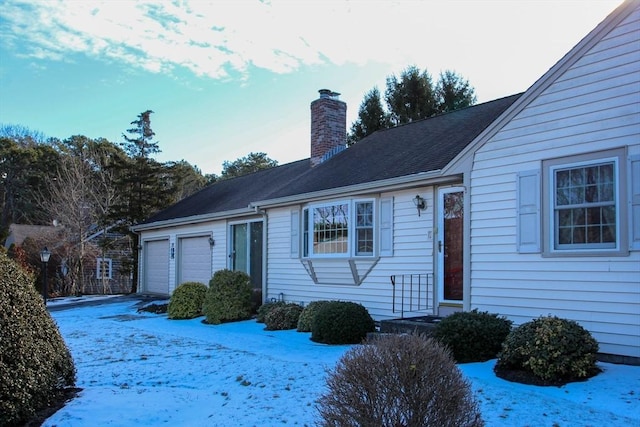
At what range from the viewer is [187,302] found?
13.2 meters

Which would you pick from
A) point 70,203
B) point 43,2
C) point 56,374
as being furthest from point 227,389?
point 70,203

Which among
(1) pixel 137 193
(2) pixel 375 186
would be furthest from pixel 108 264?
(2) pixel 375 186

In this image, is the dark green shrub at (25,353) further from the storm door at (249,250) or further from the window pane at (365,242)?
the storm door at (249,250)

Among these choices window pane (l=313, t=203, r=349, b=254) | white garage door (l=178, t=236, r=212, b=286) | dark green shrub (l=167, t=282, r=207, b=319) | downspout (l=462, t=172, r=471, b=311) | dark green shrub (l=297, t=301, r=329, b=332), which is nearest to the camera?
Answer: downspout (l=462, t=172, r=471, b=311)

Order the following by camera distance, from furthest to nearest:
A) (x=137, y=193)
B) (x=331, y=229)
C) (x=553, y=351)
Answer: (x=137, y=193)
(x=331, y=229)
(x=553, y=351)

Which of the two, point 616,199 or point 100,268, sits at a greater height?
point 616,199

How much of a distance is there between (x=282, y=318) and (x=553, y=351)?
6.07 meters

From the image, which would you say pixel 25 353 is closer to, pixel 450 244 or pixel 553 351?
pixel 553 351

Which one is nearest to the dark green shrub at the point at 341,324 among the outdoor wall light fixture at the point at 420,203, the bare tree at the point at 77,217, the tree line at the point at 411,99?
the outdoor wall light fixture at the point at 420,203

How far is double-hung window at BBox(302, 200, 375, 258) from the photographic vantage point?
10.6m

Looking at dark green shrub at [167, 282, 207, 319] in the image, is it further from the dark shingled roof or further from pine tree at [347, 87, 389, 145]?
pine tree at [347, 87, 389, 145]

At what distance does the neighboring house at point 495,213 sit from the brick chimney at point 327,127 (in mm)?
1176

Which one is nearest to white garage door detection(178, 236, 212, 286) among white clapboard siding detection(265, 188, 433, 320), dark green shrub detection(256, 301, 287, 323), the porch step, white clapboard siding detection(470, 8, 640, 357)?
white clapboard siding detection(265, 188, 433, 320)

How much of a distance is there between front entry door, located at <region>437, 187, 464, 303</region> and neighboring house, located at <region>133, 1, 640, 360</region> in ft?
0.07
